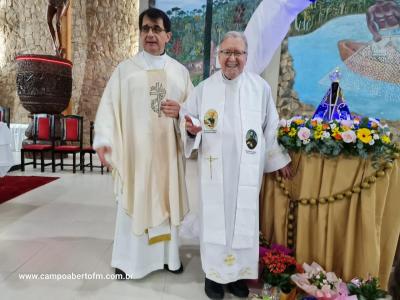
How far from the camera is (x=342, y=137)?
1.79m

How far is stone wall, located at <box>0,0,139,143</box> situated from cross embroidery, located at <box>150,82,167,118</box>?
7752 millimetres

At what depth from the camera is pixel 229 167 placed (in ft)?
6.19

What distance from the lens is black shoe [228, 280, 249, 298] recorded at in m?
1.95

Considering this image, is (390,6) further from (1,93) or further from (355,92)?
(1,93)

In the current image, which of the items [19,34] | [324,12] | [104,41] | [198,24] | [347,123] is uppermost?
[19,34]

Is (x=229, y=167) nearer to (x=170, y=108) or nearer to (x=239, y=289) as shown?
(x=170, y=108)

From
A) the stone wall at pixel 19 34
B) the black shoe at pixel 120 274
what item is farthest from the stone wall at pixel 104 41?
the black shoe at pixel 120 274

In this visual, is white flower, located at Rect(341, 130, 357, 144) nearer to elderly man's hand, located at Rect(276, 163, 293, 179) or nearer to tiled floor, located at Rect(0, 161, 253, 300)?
elderly man's hand, located at Rect(276, 163, 293, 179)

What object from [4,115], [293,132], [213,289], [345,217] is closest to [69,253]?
[213,289]

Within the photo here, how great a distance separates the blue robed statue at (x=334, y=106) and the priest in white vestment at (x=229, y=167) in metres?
0.58

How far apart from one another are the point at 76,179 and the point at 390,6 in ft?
21.3

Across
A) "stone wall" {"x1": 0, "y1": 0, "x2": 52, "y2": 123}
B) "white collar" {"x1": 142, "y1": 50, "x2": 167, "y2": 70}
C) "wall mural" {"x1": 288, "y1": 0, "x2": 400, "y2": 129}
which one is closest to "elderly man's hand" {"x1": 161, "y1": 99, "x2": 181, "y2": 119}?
"white collar" {"x1": 142, "y1": 50, "x2": 167, "y2": 70}

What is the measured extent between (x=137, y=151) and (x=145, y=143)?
8cm

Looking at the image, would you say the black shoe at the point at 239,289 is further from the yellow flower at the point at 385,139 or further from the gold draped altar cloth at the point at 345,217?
the yellow flower at the point at 385,139
